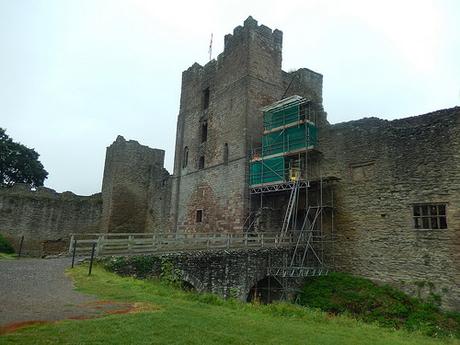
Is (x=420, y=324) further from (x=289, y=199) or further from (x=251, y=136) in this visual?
(x=251, y=136)

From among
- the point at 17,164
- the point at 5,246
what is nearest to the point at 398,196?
the point at 5,246

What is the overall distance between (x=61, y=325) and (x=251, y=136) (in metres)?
17.9

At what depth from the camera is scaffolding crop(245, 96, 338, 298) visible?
18.2 m

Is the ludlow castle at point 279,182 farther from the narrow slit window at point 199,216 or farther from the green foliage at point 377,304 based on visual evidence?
the green foliage at point 377,304

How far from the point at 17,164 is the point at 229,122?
2822 cm

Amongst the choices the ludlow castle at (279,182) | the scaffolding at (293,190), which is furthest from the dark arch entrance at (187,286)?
the ludlow castle at (279,182)

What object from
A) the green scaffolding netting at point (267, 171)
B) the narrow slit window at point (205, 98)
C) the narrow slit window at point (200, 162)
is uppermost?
the narrow slit window at point (205, 98)

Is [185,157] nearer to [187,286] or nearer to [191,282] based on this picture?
[187,286]

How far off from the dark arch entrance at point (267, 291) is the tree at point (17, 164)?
30754 millimetres

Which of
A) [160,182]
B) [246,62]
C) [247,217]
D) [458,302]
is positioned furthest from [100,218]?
[458,302]

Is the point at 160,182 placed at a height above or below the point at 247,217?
above

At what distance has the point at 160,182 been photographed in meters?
30.9

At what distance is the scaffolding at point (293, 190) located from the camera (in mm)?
18172

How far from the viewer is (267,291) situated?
18.1 metres
